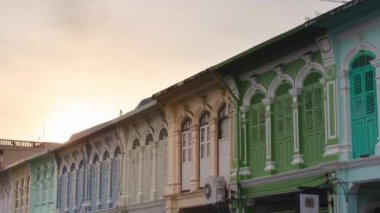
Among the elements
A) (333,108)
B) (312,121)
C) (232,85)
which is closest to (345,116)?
(333,108)

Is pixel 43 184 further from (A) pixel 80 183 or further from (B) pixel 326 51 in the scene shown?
(B) pixel 326 51

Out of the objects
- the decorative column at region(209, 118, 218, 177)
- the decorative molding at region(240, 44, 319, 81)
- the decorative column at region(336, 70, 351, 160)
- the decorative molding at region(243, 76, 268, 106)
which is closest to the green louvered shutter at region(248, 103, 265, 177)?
the decorative molding at region(243, 76, 268, 106)

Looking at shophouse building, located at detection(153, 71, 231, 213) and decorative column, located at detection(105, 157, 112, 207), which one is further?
decorative column, located at detection(105, 157, 112, 207)

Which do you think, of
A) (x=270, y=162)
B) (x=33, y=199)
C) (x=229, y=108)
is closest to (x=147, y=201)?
(x=229, y=108)

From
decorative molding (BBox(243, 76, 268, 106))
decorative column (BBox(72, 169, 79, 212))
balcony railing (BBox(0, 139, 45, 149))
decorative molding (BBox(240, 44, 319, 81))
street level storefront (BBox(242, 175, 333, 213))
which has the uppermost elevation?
balcony railing (BBox(0, 139, 45, 149))

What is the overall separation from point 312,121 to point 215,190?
346 centimetres

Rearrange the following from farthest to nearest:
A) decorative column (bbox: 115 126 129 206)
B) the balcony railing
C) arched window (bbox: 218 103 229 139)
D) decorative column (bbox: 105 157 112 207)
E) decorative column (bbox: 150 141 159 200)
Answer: the balcony railing < decorative column (bbox: 105 157 112 207) < decorative column (bbox: 115 126 129 206) < decorative column (bbox: 150 141 159 200) < arched window (bbox: 218 103 229 139)

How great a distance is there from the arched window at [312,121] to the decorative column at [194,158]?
14.8ft

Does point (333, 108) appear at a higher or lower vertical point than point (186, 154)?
higher

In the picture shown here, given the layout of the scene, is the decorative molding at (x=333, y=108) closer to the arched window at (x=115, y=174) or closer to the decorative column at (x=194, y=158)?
the decorative column at (x=194, y=158)

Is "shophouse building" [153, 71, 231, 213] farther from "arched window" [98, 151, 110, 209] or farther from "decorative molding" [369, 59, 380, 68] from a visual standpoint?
"arched window" [98, 151, 110, 209]

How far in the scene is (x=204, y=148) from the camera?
1916 centimetres

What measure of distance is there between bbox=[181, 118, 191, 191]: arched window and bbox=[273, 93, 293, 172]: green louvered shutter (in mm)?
4056

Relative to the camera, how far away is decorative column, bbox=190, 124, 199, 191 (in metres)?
19.2
